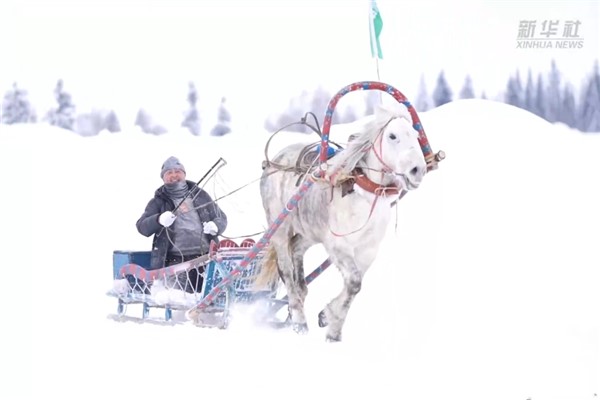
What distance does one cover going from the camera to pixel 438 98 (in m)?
7.51

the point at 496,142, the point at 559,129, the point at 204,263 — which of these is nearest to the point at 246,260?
the point at 204,263

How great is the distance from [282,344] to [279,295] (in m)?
0.72

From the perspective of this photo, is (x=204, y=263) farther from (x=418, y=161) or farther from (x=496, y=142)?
(x=496, y=142)

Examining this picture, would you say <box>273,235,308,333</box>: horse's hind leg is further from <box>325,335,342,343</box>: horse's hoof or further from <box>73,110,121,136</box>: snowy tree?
<box>73,110,121,136</box>: snowy tree

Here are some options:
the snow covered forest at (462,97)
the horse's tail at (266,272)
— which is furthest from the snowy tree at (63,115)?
the horse's tail at (266,272)

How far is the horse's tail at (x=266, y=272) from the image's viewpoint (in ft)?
17.1

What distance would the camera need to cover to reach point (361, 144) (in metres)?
4.46

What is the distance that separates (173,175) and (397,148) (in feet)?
5.91

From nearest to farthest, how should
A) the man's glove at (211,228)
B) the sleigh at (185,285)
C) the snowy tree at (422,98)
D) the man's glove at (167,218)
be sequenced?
1. the sleigh at (185,285)
2. the man's glove at (167,218)
3. the man's glove at (211,228)
4. the snowy tree at (422,98)

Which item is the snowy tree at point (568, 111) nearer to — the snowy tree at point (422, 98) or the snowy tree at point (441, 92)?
the snowy tree at point (441, 92)

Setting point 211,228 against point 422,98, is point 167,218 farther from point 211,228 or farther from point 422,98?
point 422,98

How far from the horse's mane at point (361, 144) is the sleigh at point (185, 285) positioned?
0.85 meters

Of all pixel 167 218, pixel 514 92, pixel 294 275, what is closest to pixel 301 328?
pixel 294 275

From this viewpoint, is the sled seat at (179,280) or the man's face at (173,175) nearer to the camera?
the sled seat at (179,280)
